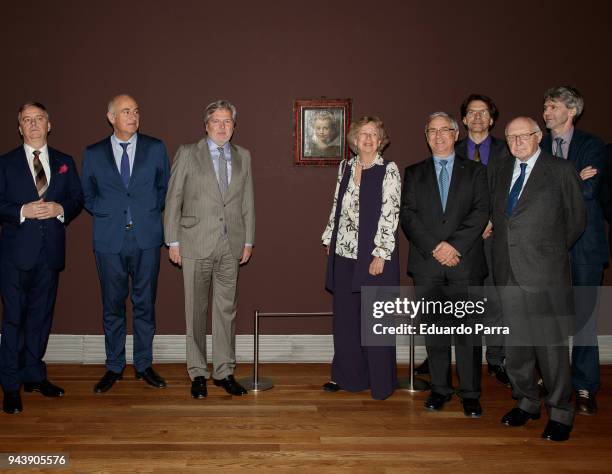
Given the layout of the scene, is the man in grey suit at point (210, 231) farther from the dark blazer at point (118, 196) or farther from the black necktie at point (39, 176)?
the black necktie at point (39, 176)

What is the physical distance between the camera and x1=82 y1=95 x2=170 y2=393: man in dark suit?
13.4 feet

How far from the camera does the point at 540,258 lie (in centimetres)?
328

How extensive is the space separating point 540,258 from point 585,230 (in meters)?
0.70

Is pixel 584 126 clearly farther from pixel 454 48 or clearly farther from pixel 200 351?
pixel 200 351

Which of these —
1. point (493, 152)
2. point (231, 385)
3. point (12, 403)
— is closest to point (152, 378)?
point (231, 385)

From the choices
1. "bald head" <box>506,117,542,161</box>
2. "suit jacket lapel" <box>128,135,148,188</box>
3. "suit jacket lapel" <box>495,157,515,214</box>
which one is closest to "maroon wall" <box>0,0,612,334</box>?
"suit jacket lapel" <box>128,135,148,188</box>

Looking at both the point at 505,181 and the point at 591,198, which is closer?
the point at 505,181

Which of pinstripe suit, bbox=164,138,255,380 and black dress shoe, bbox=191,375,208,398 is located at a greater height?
pinstripe suit, bbox=164,138,255,380

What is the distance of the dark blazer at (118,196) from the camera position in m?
4.09

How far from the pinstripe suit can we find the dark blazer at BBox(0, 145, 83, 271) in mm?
745

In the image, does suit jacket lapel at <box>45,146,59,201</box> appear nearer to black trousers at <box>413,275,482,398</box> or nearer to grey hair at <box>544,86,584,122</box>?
black trousers at <box>413,275,482,398</box>

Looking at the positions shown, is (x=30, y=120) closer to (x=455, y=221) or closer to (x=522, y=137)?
(x=455, y=221)

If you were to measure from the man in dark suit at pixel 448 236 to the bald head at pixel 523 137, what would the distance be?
1.16 feet

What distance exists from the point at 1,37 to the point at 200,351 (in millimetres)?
3061
